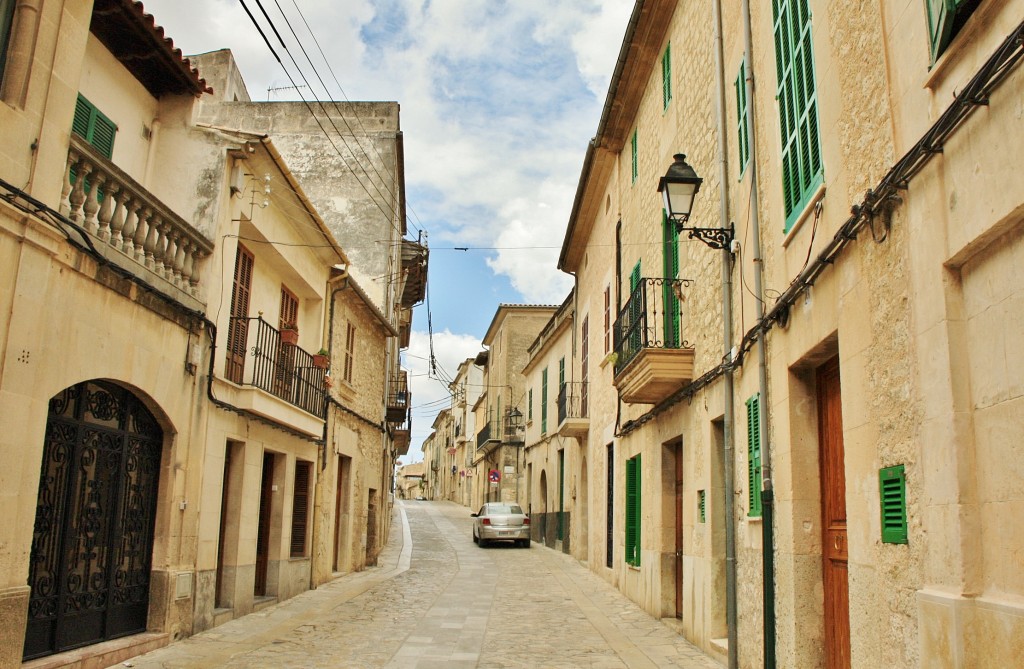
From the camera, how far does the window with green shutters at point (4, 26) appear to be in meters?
6.56

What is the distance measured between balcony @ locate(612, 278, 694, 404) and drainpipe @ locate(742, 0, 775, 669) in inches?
105

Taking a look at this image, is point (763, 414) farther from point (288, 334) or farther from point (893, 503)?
point (288, 334)

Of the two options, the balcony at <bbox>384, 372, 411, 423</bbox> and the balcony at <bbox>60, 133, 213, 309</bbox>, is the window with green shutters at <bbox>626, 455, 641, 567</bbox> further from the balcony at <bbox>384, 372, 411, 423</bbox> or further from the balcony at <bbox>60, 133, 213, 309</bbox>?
the balcony at <bbox>384, 372, 411, 423</bbox>

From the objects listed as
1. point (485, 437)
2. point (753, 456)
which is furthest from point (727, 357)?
point (485, 437)

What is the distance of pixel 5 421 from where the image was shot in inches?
246

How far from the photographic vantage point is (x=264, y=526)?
44.3 ft

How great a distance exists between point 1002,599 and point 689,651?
6.07 meters

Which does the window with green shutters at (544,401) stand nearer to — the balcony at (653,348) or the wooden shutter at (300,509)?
the wooden shutter at (300,509)

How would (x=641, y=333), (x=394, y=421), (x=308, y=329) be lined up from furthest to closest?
1. (x=394, y=421)
2. (x=308, y=329)
3. (x=641, y=333)

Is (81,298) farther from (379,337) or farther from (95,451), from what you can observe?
(379,337)

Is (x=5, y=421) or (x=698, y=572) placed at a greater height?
(x=5, y=421)

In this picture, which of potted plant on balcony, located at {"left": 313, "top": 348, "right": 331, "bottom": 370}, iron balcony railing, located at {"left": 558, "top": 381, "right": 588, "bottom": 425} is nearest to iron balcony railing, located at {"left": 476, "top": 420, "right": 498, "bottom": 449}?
iron balcony railing, located at {"left": 558, "top": 381, "right": 588, "bottom": 425}

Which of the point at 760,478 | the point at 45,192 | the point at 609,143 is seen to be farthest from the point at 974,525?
the point at 609,143

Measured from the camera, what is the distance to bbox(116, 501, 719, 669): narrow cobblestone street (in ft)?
28.3
